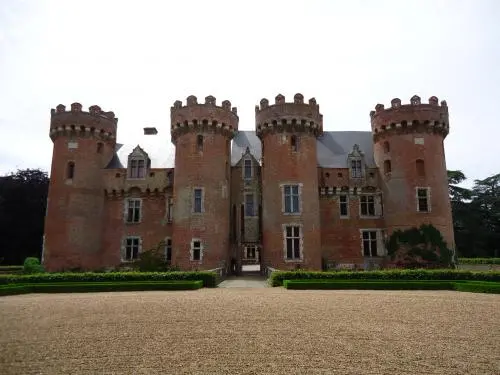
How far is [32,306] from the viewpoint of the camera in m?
18.5

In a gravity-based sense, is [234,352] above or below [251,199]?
below

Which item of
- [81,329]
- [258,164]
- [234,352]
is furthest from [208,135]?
[234,352]

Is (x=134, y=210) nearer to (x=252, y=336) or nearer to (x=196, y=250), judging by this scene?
(x=196, y=250)

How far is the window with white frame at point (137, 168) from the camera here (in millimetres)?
41094

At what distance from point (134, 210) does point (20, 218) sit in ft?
66.6

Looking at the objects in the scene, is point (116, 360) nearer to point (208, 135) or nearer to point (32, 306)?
point (32, 306)

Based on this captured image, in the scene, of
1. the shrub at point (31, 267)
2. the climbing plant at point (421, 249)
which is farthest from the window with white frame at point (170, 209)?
the climbing plant at point (421, 249)

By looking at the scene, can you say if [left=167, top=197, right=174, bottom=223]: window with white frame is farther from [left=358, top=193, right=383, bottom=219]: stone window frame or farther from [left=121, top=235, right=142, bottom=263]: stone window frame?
[left=358, top=193, right=383, bottom=219]: stone window frame

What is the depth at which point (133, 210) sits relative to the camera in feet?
133

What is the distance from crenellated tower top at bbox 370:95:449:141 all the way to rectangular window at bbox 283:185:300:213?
35.6 feet

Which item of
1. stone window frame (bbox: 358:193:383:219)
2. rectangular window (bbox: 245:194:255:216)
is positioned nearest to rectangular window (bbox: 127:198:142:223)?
rectangular window (bbox: 245:194:255:216)

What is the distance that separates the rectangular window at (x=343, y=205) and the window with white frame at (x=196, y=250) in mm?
13685

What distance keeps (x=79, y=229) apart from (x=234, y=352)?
1235 inches

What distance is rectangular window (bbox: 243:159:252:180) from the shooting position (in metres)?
40.0
